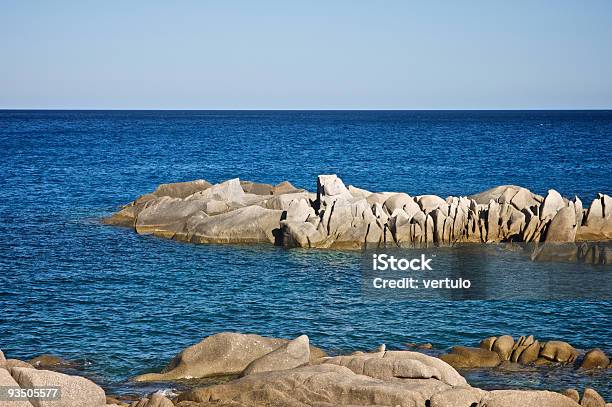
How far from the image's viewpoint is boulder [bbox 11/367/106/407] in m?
21.9

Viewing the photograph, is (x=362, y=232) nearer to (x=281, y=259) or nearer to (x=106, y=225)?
(x=281, y=259)

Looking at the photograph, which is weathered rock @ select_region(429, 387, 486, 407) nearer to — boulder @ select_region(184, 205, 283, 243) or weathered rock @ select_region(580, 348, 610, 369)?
weathered rock @ select_region(580, 348, 610, 369)

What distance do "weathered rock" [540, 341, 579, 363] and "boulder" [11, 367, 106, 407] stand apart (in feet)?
49.0

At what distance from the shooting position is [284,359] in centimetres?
2577

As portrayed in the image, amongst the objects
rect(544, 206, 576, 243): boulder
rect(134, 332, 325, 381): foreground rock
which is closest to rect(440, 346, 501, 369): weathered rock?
rect(134, 332, 325, 381): foreground rock

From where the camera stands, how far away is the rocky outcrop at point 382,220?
4884cm

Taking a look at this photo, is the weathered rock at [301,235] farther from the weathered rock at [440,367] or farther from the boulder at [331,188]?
the weathered rock at [440,367]

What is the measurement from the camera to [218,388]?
2356cm

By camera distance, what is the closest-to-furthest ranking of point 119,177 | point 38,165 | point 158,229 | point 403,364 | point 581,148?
1. point 403,364
2. point 158,229
3. point 119,177
4. point 38,165
5. point 581,148

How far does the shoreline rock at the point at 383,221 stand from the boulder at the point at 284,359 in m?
22.6

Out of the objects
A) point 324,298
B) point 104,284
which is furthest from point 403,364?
point 104,284

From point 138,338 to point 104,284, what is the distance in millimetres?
9315

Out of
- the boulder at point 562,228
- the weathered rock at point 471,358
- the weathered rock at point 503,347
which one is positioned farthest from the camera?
the boulder at point 562,228

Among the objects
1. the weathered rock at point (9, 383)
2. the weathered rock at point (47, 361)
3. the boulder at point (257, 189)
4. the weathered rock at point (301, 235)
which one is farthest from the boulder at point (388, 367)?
the boulder at point (257, 189)
